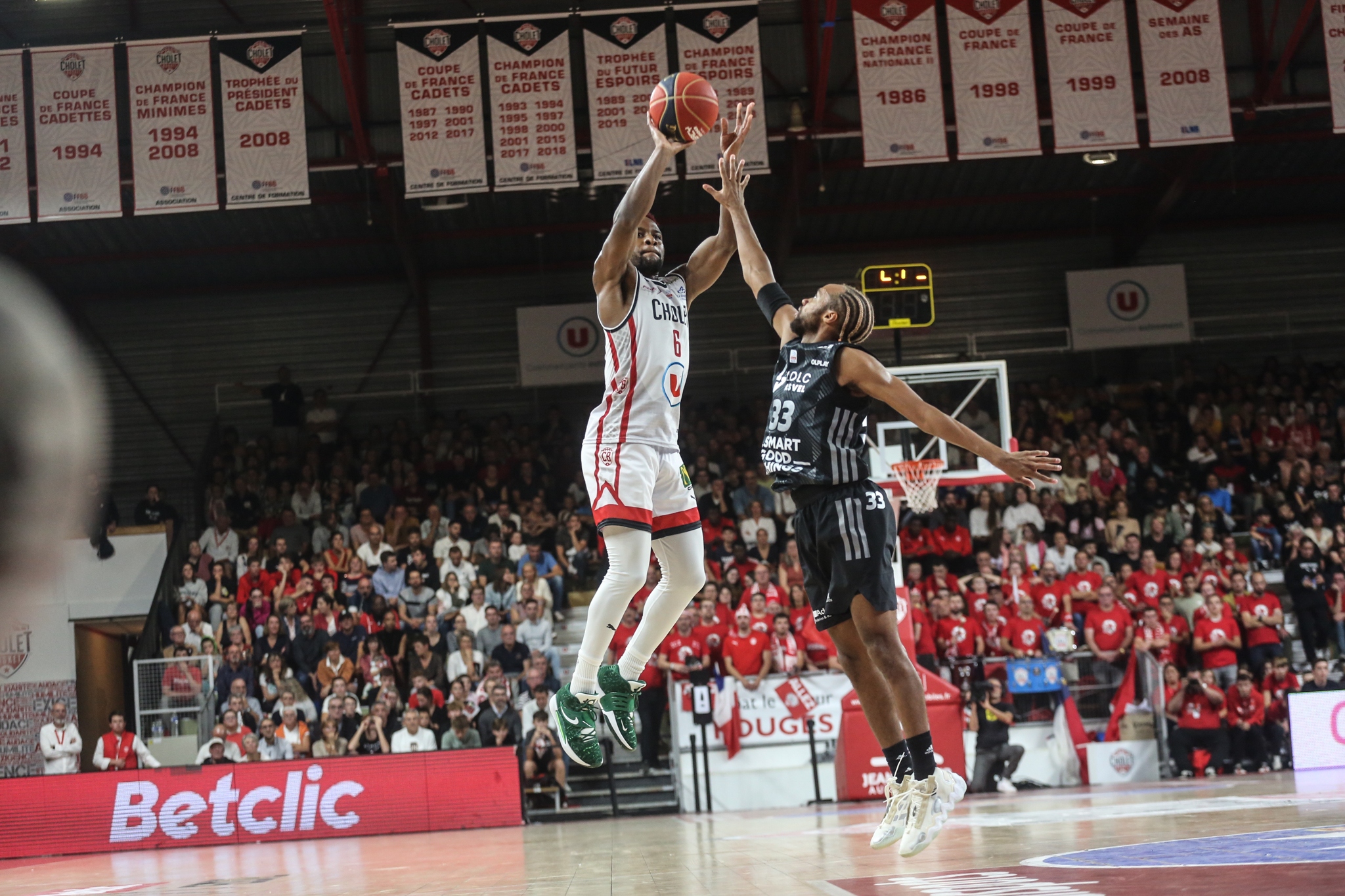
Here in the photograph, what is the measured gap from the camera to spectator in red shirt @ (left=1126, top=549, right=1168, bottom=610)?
1900 cm

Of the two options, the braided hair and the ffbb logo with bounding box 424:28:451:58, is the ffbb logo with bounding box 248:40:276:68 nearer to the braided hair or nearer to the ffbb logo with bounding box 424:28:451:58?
the ffbb logo with bounding box 424:28:451:58

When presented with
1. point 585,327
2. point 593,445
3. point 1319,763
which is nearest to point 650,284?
point 593,445

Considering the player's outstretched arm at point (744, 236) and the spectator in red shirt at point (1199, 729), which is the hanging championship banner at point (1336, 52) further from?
the player's outstretched arm at point (744, 236)

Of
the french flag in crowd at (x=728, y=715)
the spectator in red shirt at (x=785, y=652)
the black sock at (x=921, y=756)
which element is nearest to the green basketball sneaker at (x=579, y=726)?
the black sock at (x=921, y=756)

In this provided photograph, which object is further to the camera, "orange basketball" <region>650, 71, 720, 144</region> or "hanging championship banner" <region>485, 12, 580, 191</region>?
"hanging championship banner" <region>485, 12, 580, 191</region>

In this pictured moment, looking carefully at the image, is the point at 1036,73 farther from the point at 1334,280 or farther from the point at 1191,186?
the point at 1334,280

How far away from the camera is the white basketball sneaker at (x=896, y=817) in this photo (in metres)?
6.52

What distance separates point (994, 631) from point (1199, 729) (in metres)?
2.88

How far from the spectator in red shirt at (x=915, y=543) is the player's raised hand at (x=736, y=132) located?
13.6 m

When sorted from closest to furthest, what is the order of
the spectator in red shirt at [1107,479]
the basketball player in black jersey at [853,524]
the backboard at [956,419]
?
the basketball player in black jersey at [853,524], the backboard at [956,419], the spectator in red shirt at [1107,479]

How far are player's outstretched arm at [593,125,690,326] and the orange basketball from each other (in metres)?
0.05

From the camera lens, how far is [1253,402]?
25000 mm

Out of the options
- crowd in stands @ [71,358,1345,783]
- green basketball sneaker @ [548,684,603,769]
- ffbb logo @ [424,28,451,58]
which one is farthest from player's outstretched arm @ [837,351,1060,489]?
ffbb logo @ [424,28,451,58]

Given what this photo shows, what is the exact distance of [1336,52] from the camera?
64.0 ft
